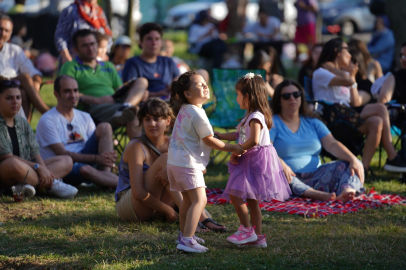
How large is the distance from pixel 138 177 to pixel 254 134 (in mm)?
992

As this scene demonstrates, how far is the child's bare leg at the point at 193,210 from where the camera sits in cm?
329

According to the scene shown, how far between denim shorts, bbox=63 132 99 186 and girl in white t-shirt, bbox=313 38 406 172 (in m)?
2.62

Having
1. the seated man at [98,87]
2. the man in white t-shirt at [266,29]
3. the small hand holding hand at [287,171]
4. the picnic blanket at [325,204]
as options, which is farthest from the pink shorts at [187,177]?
the man in white t-shirt at [266,29]

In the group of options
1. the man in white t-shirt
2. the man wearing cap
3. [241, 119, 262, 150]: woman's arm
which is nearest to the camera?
[241, 119, 262, 150]: woman's arm

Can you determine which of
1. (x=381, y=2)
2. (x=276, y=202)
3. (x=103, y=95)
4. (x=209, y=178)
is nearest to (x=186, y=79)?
(x=276, y=202)

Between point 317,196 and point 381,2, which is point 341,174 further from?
point 381,2

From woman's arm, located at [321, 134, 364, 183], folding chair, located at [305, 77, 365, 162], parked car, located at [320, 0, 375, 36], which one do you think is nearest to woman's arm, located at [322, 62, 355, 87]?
folding chair, located at [305, 77, 365, 162]

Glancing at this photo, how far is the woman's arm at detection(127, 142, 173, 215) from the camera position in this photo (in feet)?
12.6

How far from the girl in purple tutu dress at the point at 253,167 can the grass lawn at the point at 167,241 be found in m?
0.17

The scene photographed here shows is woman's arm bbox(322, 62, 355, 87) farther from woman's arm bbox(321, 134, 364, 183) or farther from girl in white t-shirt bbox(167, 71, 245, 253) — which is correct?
girl in white t-shirt bbox(167, 71, 245, 253)

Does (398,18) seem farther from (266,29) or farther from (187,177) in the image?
(187,177)

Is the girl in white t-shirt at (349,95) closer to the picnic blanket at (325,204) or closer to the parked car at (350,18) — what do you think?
the picnic blanket at (325,204)

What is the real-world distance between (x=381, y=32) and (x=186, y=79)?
894 cm

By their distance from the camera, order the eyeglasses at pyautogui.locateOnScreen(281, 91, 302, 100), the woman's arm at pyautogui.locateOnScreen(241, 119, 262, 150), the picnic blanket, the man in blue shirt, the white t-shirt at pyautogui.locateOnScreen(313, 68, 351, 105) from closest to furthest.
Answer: the woman's arm at pyautogui.locateOnScreen(241, 119, 262, 150), the picnic blanket, the eyeglasses at pyautogui.locateOnScreen(281, 91, 302, 100), the white t-shirt at pyautogui.locateOnScreen(313, 68, 351, 105), the man in blue shirt
